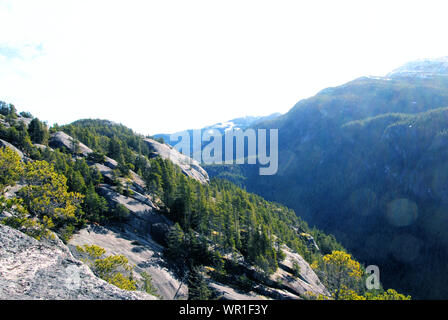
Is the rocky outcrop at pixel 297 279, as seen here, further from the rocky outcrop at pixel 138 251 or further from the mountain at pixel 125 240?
the rocky outcrop at pixel 138 251

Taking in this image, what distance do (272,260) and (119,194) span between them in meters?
49.3

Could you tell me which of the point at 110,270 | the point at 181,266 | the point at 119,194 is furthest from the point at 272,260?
the point at 119,194

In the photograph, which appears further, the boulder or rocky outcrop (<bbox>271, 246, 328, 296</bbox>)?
the boulder

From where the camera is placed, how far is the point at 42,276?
19875 mm

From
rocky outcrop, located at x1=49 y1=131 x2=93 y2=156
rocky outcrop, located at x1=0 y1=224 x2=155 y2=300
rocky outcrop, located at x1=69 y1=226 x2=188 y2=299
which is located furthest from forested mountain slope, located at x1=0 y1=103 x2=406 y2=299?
rocky outcrop, located at x1=0 y1=224 x2=155 y2=300

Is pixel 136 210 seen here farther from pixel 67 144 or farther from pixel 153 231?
pixel 67 144

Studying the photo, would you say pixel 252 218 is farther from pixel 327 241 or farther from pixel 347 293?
pixel 327 241

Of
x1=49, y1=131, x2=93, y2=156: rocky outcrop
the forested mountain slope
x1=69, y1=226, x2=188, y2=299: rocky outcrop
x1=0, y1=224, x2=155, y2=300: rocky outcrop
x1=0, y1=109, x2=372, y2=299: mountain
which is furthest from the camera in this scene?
x1=49, y1=131, x2=93, y2=156: rocky outcrop

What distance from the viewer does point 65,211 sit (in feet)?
131

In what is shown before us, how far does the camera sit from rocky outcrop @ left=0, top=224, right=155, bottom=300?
17922mm

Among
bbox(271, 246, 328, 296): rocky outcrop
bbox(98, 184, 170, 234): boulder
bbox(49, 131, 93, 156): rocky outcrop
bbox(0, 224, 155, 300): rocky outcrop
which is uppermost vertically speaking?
bbox(49, 131, 93, 156): rocky outcrop

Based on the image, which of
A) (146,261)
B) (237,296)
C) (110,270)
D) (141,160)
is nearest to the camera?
(110,270)

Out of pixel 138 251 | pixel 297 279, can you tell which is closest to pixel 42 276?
pixel 138 251

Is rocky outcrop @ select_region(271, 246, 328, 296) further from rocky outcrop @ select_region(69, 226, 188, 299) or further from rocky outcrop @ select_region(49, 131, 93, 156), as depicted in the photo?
rocky outcrop @ select_region(49, 131, 93, 156)
